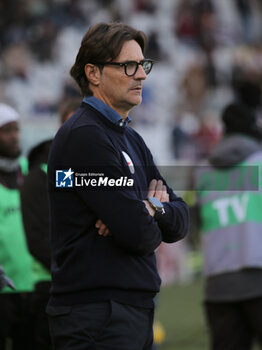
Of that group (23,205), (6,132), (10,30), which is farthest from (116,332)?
(10,30)

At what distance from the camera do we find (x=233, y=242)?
4.68 meters

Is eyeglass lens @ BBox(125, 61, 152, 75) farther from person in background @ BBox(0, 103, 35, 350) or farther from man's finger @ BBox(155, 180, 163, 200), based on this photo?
person in background @ BBox(0, 103, 35, 350)

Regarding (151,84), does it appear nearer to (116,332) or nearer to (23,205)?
(23,205)

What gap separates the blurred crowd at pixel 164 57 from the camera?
1369cm

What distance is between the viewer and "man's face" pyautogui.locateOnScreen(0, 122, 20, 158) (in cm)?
520

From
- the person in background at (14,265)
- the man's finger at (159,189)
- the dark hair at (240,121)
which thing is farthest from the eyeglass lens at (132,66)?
the person in background at (14,265)

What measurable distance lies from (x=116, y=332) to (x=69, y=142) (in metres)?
0.69


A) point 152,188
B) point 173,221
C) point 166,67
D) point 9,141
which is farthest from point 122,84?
point 166,67

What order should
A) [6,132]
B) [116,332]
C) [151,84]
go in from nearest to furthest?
[116,332] → [6,132] → [151,84]

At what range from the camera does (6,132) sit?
5258 millimetres

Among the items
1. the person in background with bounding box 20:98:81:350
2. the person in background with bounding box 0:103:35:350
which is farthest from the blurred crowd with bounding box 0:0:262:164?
the person in background with bounding box 20:98:81:350

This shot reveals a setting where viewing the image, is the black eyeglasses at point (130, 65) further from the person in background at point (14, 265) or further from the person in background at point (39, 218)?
the person in background at point (14, 265)

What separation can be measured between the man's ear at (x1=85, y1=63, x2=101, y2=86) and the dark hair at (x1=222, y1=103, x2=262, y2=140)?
2.19 m

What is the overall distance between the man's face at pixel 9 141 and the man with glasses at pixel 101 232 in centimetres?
235
